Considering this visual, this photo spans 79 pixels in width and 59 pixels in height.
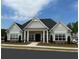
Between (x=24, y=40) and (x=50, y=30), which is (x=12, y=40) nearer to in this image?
(x=24, y=40)

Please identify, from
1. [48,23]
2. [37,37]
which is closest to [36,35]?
[37,37]

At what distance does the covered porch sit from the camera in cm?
3528

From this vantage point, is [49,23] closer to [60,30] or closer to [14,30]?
[60,30]

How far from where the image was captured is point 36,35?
36906 mm

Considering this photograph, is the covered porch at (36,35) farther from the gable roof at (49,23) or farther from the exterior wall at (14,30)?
the gable roof at (49,23)

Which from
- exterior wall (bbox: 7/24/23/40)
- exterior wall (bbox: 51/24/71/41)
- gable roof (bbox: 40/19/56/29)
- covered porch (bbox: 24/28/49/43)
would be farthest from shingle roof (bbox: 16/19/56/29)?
covered porch (bbox: 24/28/49/43)

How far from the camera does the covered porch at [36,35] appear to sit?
1389 inches

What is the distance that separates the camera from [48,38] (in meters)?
35.8

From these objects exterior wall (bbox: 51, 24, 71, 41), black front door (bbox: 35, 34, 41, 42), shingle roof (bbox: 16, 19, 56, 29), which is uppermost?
shingle roof (bbox: 16, 19, 56, 29)

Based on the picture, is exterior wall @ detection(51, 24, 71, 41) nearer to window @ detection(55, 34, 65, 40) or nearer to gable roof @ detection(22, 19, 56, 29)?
window @ detection(55, 34, 65, 40)

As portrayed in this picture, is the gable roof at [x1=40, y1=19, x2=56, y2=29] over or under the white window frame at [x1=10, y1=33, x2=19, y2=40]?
over

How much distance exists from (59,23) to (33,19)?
4481 mm

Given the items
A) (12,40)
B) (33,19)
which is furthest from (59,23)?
(12,40)

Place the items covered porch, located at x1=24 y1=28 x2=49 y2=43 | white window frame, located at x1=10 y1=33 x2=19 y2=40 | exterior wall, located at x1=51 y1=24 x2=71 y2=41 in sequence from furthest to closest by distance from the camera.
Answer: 1. white window frame, located at x1=10 y1=33 x2=19 y2=40
2. covered porch, located at x1=24 y1=28 x2=49 y2=43
3. exterior wall, located at x1=51 y1=24 x2=71 y2=41
